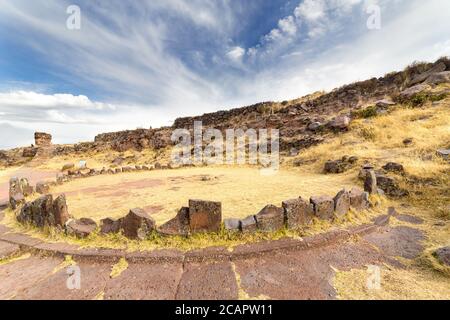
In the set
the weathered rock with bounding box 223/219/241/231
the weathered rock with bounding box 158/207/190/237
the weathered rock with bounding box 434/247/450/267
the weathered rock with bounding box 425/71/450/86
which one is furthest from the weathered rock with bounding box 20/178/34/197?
the weathered rock with bounding box 425/71/450/86

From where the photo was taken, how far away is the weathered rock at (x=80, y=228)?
339cm

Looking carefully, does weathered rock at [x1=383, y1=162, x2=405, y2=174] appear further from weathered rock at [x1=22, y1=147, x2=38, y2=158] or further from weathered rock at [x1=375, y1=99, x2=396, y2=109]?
weathered rock at [x1=22, y1=147, x2=38, y2=158]

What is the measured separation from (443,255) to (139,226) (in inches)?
143

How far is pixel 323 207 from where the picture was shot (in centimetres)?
368

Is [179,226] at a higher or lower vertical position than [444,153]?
lower

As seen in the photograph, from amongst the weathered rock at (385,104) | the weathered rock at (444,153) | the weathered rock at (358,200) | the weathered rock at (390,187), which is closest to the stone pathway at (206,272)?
the weathered rock at (358,200)

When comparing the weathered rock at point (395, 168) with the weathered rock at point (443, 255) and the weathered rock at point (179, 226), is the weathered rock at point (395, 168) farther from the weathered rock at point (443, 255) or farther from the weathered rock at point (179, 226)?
the weathered rock at point (179, 226)

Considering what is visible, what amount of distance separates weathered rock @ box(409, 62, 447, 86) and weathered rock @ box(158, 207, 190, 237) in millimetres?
16694

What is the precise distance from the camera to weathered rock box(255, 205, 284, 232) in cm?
331

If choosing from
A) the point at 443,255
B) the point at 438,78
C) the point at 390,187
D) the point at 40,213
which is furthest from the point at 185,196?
the point at 438,78

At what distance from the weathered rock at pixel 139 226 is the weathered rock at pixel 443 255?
11.2ft

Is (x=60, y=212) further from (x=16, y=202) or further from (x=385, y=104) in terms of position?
(x=385, y=104)
